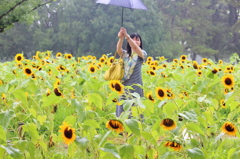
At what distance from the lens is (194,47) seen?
29.1 meters

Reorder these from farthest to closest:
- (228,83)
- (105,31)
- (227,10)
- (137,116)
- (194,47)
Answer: (227,10), (194,47), (105,31), (228,83), (137,116)

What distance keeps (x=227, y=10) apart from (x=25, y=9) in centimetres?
2291

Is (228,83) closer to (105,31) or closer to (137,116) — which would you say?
(137,116)

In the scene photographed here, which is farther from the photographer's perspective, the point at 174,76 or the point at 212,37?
the point at 212,37

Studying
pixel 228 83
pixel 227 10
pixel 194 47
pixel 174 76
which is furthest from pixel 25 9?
pixel 227 10

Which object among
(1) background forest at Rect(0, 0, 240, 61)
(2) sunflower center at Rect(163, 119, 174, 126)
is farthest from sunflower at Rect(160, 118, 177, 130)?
(1) background forest at Rect(0, 0, 240, 61)

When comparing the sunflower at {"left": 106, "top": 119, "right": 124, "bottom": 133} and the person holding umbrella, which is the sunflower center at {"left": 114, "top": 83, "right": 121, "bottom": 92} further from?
the person holding umbrella

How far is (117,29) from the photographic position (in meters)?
25.0

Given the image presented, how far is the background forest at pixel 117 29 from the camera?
25859 millimetres

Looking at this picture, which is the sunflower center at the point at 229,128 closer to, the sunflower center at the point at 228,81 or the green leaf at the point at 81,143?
the green leaf at the point at 81,143

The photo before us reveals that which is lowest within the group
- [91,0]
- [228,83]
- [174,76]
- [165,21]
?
[165,21]

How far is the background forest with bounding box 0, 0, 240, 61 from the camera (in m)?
25.9

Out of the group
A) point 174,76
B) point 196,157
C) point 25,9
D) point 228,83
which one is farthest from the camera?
point 25,9

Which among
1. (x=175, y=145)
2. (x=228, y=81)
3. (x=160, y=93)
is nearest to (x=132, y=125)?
(x=175, y=145)
